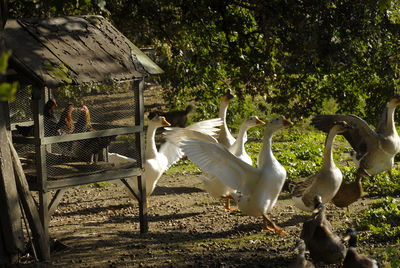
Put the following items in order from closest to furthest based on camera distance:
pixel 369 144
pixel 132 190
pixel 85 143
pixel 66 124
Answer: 1. pixel 66 124
2. pixel 85 143
3. pixel 132 190
4. pixel 369 144

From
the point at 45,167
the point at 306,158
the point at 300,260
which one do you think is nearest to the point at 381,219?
the point at 300,260

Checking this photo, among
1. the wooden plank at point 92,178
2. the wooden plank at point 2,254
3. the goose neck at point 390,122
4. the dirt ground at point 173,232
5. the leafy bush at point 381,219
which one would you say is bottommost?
the dirt ground at point 173,232

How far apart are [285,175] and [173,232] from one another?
1.63 meters

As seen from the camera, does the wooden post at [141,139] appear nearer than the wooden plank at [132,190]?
Yes

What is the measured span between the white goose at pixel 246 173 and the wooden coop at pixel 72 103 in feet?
2.51

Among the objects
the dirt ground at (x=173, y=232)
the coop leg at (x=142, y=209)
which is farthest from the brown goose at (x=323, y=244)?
the coop leg at (x=142, y=209)

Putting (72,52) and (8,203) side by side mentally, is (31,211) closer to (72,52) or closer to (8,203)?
(8,203)

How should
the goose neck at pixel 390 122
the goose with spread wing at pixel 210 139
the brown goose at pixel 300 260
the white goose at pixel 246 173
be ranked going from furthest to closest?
the goose neck at pixel 390 122, the goose with spread wing at pixel 210 139, the white goose at pixel 246 173, the brown goose at pixel 300 260

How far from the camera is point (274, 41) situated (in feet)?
28.7

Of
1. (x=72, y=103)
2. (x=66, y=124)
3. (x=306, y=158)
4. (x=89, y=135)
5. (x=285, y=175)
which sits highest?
(x=72, y=103)

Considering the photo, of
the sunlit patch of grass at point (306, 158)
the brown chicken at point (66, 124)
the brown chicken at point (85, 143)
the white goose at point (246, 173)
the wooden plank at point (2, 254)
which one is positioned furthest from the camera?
the sunlit patch of grass at point (306, 158)

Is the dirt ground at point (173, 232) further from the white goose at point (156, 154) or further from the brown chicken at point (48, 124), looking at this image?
the brown chicken at point (48, 124)

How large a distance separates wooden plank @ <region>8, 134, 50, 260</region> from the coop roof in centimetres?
88

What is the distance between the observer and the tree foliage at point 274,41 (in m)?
7.13
